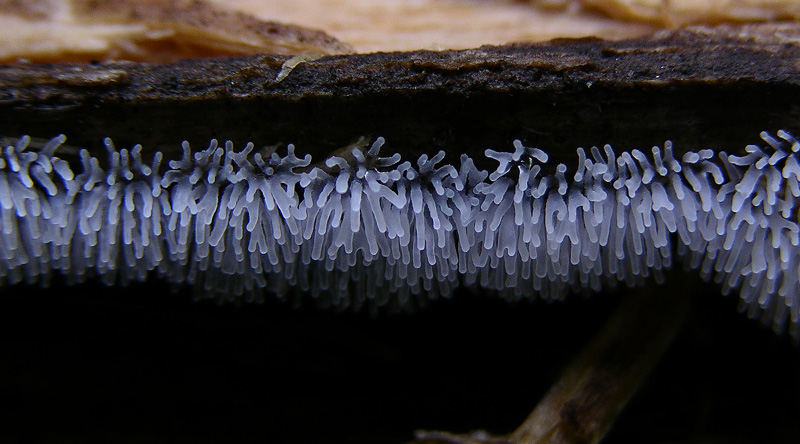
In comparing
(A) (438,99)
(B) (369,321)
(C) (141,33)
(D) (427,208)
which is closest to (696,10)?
(A) (438,99)

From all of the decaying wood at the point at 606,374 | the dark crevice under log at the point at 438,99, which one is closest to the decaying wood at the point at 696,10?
the dark crevice under log at the point at 438,99

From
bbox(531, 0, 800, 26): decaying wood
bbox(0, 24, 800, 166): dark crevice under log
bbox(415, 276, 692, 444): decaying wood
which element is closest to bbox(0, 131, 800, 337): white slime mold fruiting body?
bbox(0, 24, 800, 166): dark crevice under log

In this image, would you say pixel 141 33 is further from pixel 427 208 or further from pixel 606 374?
pixel 606 374

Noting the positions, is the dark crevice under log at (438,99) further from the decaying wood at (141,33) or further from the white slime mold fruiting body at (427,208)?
the decaying wood at (141,33)

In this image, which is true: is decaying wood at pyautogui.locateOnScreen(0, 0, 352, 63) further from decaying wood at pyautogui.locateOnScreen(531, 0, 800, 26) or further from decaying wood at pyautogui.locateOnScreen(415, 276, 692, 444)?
decaying wood at pyautogui.locateOnScreen(415, 276, 692, 444)

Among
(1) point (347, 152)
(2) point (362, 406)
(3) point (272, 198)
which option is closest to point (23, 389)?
(2) point (362, 406)
